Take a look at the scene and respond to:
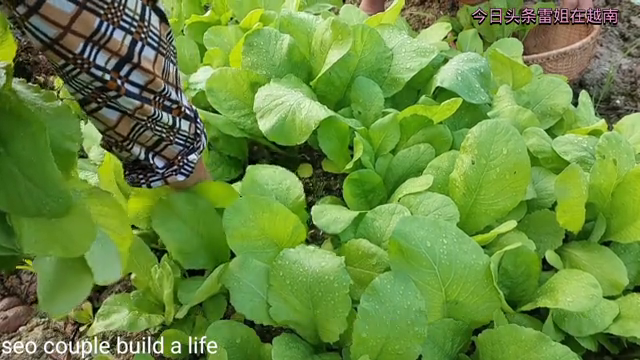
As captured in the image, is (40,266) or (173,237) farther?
(173,237)

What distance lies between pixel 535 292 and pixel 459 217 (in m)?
0.15

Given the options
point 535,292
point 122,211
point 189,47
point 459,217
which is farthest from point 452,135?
point 122,211

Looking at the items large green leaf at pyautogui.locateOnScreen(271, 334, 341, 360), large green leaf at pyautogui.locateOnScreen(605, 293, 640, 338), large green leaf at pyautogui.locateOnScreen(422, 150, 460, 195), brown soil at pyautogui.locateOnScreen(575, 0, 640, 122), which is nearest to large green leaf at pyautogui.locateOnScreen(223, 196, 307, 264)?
large green leaf at pyautogui.locateOnScreen(271, 334, 341, 360)

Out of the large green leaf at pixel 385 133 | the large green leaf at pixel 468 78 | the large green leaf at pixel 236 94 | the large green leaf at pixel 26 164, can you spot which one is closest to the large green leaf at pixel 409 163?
the large green leaf at pixel 385 133

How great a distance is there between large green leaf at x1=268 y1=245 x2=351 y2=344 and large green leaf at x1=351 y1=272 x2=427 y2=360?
0.17 feet

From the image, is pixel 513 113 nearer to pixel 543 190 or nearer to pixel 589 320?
pixel 543 190

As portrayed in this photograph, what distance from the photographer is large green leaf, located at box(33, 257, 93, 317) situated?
0.59 m

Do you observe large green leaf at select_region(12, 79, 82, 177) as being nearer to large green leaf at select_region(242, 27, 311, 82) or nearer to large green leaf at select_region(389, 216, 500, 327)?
large green leaf at select_region(389, 216, 500, 327)

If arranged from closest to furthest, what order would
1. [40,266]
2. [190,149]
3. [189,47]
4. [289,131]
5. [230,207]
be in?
[40,266] < [190,149] < [230,207] < [289,131] < [189,47]

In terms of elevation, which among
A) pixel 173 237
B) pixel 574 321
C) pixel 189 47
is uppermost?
pixel 189 47

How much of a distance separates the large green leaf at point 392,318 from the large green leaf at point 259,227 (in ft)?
0.65

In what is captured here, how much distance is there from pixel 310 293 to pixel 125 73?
38 cm

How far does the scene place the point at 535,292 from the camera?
3.24ft

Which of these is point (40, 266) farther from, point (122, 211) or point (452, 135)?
point (452, 135)
